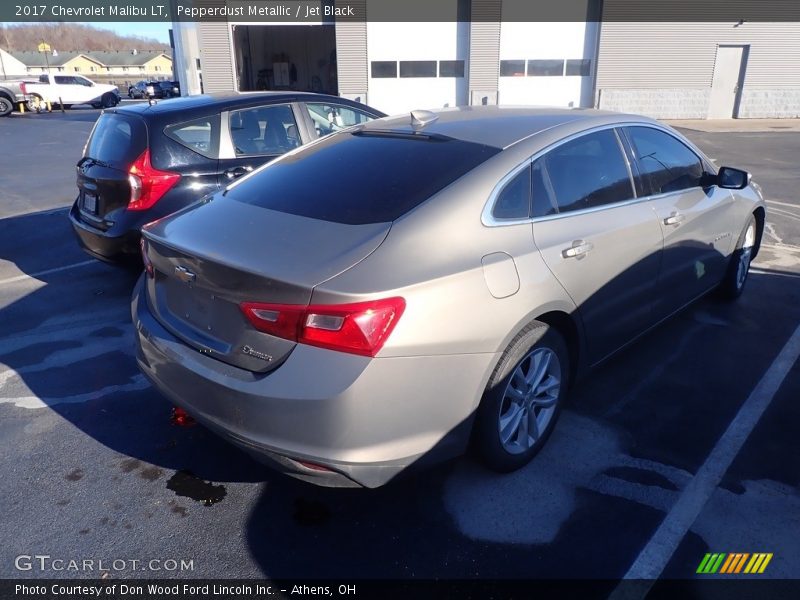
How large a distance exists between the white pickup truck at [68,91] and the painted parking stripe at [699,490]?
109 feet

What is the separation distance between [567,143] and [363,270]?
5.23 feet

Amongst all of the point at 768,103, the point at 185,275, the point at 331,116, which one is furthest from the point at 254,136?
the point at 768,103

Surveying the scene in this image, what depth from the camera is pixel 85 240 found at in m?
5.21

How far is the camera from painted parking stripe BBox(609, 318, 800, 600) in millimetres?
2475

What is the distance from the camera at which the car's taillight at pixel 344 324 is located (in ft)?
7.41

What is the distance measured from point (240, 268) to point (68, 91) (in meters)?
35.6

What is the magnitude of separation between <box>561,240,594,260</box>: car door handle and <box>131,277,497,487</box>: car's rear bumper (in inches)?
29.4

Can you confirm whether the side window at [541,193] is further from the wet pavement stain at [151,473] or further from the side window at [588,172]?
the wet pavement stain at [151,473]

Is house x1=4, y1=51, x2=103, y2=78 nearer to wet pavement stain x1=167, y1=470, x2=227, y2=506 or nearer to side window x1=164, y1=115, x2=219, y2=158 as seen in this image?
side window x1=164, y1=115, x2=219, y2=158

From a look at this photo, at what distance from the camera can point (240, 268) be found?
2449mm

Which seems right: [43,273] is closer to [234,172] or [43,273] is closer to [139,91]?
[234,172]

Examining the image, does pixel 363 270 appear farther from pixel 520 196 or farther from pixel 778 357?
pixel 778 357

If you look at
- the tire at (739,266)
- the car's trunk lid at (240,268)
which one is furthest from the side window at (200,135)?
the tire at (739,266)

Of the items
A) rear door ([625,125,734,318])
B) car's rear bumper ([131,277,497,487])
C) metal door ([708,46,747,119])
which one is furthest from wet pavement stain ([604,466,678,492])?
metal door ([708,46,747,119])
